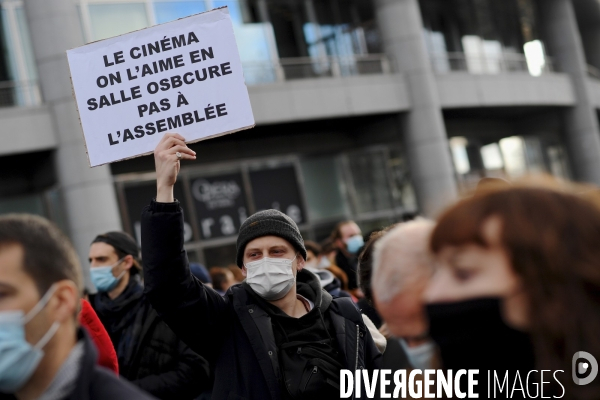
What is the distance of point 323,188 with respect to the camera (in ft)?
67.3

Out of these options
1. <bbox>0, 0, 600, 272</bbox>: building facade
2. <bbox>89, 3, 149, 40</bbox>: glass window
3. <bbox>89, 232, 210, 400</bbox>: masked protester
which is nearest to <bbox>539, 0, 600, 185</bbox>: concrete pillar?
<bbox>0, 0, 600, 272</bbox>: building facade

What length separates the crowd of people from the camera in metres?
1.73

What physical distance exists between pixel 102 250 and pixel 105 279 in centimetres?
24

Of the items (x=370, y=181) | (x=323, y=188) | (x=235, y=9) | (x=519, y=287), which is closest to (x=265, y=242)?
(x=519, y=287)

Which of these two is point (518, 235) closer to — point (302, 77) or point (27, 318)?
point (27, 318)

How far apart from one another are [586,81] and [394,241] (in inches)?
1016

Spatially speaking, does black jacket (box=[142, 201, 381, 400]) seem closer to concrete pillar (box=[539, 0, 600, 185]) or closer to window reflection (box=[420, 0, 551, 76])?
window reflection (box=[420, 0, 551, 76])

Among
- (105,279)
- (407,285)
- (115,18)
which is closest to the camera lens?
(407,285)

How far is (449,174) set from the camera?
20438 millimetres

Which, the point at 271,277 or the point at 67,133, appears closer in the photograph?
the point at 271,277

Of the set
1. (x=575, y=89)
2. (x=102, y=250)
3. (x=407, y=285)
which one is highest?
(x=575, y=89)

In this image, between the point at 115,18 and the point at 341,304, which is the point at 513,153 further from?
the point at 341,304

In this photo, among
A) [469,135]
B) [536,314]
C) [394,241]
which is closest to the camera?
[536,314]

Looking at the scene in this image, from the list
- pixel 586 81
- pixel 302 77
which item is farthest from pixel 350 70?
pixel 586 81
